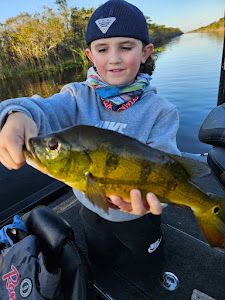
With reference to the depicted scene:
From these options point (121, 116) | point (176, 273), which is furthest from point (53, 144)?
point (176, 273)

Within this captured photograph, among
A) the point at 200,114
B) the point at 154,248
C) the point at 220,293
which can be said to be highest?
the point at 154,248

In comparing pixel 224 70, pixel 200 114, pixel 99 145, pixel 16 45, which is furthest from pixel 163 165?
pixel 16 45

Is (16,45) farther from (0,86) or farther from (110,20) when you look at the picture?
(110,20)

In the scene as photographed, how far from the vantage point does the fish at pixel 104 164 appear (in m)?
1.26

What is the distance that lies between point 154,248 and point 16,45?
3560cm

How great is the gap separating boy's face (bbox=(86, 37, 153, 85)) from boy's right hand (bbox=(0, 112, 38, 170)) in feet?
2.55

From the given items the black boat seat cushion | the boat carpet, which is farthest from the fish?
the boat carpet

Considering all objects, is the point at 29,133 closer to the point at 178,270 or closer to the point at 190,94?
the point at 178,270

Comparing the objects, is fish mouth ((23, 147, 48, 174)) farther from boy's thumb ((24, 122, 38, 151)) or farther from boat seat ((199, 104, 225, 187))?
boat seat ((199, 104, 225, 187))

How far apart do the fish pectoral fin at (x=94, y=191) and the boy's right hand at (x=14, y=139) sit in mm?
317

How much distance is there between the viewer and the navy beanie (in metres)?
1.84

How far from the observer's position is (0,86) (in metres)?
21.8

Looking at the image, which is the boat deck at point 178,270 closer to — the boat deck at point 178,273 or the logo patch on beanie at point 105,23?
the boat deck at point 178,273

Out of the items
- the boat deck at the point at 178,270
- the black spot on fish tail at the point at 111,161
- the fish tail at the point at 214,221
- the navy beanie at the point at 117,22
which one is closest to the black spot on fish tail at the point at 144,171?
the black spot on fish tail at the point at 111,161
